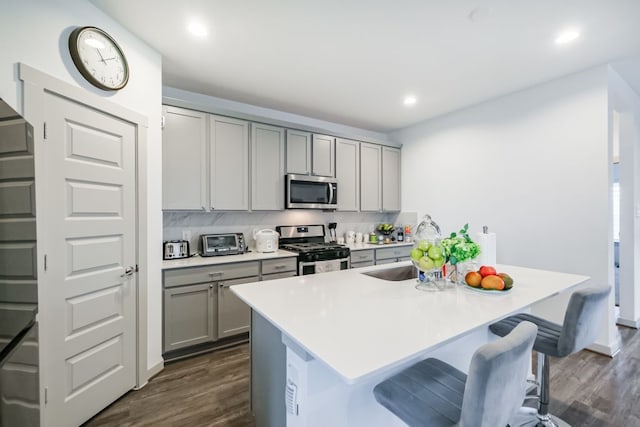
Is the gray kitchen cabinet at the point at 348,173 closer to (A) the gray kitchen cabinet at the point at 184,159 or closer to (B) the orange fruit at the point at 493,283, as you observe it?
(A) the gray kitchen cabinet at the point at 184,159

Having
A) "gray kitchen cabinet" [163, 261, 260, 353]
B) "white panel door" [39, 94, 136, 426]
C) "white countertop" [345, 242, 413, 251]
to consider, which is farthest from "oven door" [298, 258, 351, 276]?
"white panel door" [39, 94, 136, 426]

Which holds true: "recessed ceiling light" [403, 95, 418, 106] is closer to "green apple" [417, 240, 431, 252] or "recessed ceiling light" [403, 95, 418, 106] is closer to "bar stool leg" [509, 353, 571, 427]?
"green apple" [417, 240, 431, 252]

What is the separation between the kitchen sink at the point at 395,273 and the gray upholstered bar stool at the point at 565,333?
25.8 inches

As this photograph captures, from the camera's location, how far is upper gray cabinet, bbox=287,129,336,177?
3553 mm

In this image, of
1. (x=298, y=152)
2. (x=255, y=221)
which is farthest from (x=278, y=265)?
(x=298, y=152)

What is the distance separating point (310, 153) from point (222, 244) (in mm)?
1623

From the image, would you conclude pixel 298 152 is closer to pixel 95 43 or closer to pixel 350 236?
pixel 350 236

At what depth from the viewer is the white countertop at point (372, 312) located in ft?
2.89

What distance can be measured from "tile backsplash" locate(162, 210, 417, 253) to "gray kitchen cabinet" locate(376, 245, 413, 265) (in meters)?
0.49

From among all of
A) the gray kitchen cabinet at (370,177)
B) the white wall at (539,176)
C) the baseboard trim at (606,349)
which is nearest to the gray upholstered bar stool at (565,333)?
the baseboard trim at (606,349)

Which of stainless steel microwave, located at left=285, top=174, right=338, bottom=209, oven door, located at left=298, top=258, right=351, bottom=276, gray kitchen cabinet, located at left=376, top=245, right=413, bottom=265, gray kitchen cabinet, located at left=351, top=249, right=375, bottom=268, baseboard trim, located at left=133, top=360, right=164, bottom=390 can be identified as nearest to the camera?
baseboard trim, located at left=133, top=360, right=164, bottom=390

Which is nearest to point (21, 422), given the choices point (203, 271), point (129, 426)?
point (129, 426)

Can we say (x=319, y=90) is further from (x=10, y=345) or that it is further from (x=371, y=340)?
(x=10, y=345)

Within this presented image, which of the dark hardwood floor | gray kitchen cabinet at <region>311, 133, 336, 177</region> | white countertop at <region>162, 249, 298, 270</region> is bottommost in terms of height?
the dark hardwood floor
